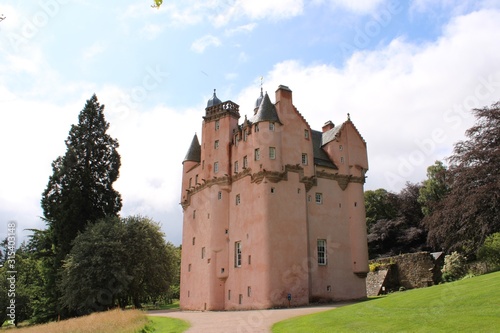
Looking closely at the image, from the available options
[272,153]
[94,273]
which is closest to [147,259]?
[94,273]

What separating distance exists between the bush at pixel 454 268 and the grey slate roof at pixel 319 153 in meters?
12.6

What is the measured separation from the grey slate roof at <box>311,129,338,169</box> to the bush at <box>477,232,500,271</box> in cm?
1408

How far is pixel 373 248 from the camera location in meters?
61.2

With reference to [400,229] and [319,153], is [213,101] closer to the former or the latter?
[319,153]

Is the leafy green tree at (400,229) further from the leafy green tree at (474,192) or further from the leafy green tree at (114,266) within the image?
the leafy green tree at (114,266)

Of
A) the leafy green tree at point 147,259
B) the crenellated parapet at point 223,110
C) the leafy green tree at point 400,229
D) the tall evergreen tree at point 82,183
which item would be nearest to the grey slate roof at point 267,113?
the crenellated parapet at point 223,110

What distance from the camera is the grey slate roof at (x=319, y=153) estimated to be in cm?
4088

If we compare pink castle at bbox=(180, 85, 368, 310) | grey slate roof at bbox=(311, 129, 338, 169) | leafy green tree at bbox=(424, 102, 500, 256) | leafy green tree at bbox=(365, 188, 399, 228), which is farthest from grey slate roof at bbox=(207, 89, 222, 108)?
leafy green tree at bbox=(365, 188, 399, 228)

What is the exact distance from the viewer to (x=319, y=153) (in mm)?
42281

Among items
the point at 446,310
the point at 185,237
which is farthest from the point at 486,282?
the point at 185,237

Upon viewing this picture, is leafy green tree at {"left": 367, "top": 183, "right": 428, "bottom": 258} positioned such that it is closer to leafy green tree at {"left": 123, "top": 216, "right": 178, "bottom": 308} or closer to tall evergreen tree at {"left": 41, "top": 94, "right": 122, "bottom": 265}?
leafy green tree at {"left": 123, "top": 216, "right": 178, "bottom": 308}

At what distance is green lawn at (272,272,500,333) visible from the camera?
1362 centimetres

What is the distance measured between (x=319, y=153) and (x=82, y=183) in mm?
23137

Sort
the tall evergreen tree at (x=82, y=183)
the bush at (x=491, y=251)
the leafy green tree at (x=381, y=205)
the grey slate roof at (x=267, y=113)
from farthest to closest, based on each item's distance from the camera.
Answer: the leafy green tree at (x=381, y=205) < the tall evergreen tree at (x=82, y=183) < the grey slate roof at (x=267, y=113) < the bush at (x=491, y=251)
